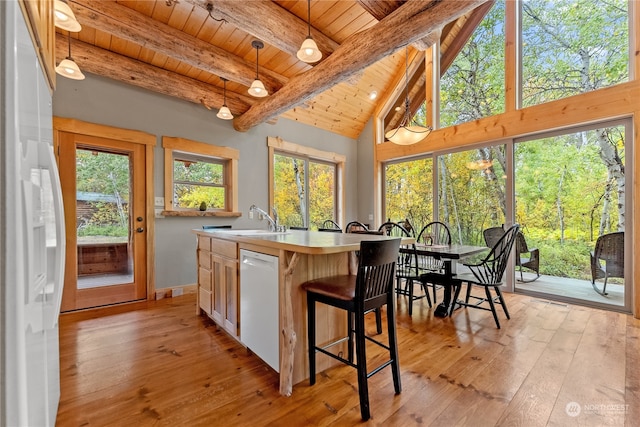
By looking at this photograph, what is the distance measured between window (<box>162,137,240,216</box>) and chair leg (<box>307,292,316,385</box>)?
2.72 meters

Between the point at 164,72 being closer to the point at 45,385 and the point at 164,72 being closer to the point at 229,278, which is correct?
the point at 229,278

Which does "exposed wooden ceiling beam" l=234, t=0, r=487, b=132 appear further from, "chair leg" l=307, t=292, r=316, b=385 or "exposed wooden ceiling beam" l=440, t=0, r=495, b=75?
"exposed wooden ceiling beam" l=440, t=0, r=495, b=75

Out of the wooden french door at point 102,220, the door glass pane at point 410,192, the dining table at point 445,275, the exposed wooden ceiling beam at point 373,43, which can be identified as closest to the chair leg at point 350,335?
the dining table at point 445,275

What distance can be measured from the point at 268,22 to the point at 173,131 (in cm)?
199

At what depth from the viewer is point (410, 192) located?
5.16 m

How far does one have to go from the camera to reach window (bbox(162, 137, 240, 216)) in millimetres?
3723

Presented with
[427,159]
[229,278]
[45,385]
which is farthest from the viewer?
[427,159]

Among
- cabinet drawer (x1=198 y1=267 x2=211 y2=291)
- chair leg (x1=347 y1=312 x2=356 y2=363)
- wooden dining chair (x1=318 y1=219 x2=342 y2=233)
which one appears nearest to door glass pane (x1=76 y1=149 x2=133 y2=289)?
cabinet drawer (x1=198 y1=267 x2=211 y2=291)

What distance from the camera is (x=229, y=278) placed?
231 cm

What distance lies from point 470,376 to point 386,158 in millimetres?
4175

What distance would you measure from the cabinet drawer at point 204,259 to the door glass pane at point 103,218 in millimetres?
1260

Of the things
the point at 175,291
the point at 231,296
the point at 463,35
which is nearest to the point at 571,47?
the point at 463,35

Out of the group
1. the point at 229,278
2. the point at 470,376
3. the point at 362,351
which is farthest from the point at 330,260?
the point at 470,376

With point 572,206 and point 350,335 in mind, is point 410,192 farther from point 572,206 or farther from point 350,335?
point 350,335
